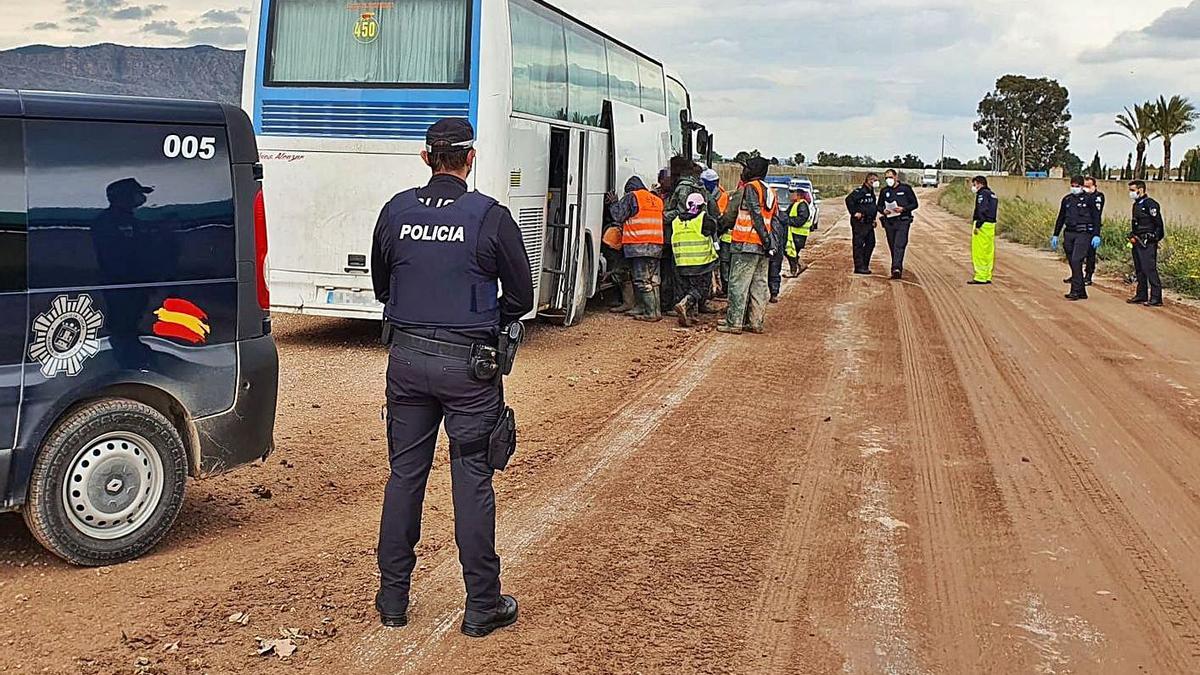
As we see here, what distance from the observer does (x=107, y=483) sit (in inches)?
208

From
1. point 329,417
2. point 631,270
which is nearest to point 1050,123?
point 631,270

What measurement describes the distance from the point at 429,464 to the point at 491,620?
675 millimetres

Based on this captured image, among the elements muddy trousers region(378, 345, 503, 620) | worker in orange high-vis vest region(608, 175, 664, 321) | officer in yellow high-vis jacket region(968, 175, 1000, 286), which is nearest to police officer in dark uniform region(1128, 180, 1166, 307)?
officer in yellow high-vis jacket region(968, 175, 1000, 286)

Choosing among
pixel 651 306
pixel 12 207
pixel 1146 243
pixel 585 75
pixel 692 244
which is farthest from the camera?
pixel 1146 243

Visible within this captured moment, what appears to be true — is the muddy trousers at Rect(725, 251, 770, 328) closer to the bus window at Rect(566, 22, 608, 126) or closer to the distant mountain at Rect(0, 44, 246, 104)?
the bus window at Rect(566, 22, 608, 126)

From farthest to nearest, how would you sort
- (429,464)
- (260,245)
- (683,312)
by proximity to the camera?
(683,312), (260,245), (429,464)

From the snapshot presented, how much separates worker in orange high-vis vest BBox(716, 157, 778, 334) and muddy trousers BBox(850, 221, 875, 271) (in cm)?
838

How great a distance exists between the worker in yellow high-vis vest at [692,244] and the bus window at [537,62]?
6.70 ft

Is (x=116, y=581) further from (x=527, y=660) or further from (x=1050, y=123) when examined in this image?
(x=1050, y=123)

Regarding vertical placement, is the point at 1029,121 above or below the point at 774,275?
above

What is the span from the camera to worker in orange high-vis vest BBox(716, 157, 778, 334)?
42.6 feet

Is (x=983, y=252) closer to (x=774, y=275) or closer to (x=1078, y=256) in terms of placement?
(x=1078, y=256)

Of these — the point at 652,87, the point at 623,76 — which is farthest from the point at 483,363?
the point at 652,87

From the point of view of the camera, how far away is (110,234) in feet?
17.1
